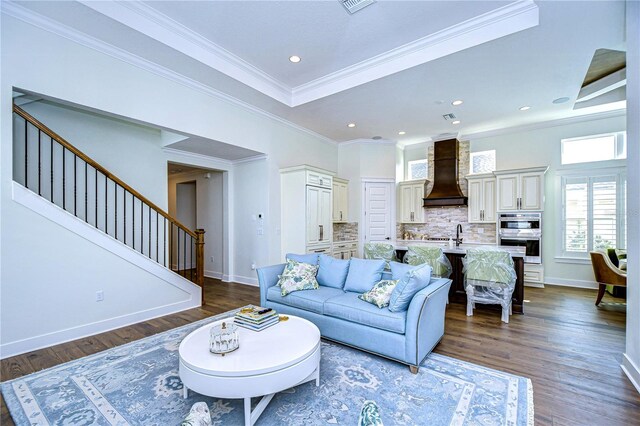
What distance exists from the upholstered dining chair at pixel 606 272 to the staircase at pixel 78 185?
629cm

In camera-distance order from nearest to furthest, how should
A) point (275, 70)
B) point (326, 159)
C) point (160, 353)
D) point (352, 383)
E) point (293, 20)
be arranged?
1. point (352, 383)
2. point (160, 353)
3. point (293, 20)
4. point (275, 70)
5. point (326, 159)

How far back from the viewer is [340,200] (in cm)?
696

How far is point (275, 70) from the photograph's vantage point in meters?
4.33

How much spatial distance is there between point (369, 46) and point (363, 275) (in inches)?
117

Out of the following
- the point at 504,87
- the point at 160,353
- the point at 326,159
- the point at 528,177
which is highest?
the point at 504,87

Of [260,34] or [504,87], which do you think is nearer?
[260,34]

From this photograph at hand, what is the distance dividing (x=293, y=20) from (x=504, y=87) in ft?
11.1

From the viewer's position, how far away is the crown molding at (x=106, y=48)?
9.21 feet

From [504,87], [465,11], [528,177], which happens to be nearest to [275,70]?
[465,11]

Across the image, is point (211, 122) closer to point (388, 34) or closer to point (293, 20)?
point (293, 20)

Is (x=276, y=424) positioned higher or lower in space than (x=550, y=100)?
lower

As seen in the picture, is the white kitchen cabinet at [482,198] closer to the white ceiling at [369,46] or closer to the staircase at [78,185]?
the white ceiling at [369,46]

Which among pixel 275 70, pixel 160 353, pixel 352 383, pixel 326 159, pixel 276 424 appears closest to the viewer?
pixel 276 424

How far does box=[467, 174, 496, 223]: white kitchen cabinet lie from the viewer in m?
6.37
